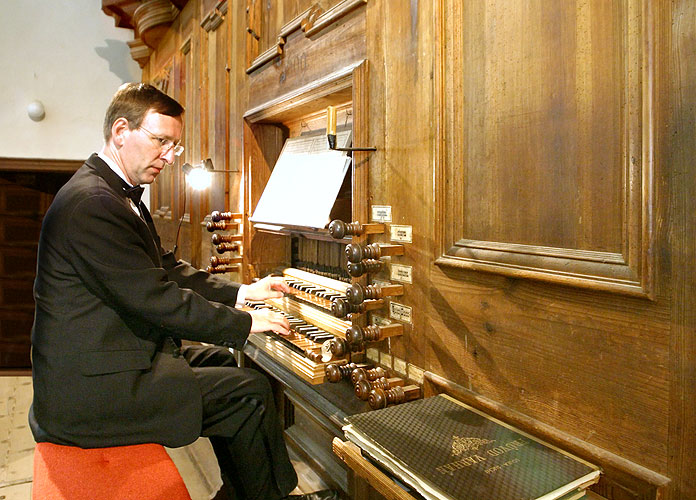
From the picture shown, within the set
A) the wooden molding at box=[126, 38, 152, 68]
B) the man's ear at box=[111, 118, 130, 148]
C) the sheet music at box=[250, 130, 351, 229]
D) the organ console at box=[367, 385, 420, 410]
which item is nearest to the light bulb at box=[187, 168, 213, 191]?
the sheet music at box=[250, 130, 351, 229]

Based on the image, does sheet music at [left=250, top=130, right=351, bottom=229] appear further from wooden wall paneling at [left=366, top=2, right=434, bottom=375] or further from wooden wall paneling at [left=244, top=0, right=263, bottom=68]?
wooden wall paneling at [left=244, top=0, right=263, bottom=68]

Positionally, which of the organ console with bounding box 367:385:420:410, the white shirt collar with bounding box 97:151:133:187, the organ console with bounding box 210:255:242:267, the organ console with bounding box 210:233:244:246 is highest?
the white shirt collar with bounding box 97:151:133:187

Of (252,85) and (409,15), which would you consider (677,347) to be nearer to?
(409,15)

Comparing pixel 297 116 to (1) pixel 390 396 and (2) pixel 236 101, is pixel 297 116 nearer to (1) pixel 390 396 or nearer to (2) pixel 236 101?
(2) pixel 236 101

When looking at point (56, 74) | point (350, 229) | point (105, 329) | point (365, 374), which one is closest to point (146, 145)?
point (105, 329)

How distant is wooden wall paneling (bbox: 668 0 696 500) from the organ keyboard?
1.16 metres

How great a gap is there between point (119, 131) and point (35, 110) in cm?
441

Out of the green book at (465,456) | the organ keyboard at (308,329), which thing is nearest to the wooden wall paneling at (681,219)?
the green book at (465,456)

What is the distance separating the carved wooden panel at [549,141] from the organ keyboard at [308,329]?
2.21 feet

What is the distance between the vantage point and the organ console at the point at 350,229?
188 cm

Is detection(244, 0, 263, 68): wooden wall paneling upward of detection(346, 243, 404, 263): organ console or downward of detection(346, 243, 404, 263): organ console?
upward

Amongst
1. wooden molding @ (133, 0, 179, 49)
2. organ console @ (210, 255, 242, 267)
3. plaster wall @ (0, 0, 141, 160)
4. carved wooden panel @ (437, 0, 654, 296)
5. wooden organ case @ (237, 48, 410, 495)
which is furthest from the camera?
plaster wall @ (0, 0, 141, 160)

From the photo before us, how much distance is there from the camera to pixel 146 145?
2.10 meters

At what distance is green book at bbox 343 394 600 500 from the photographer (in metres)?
1.12
